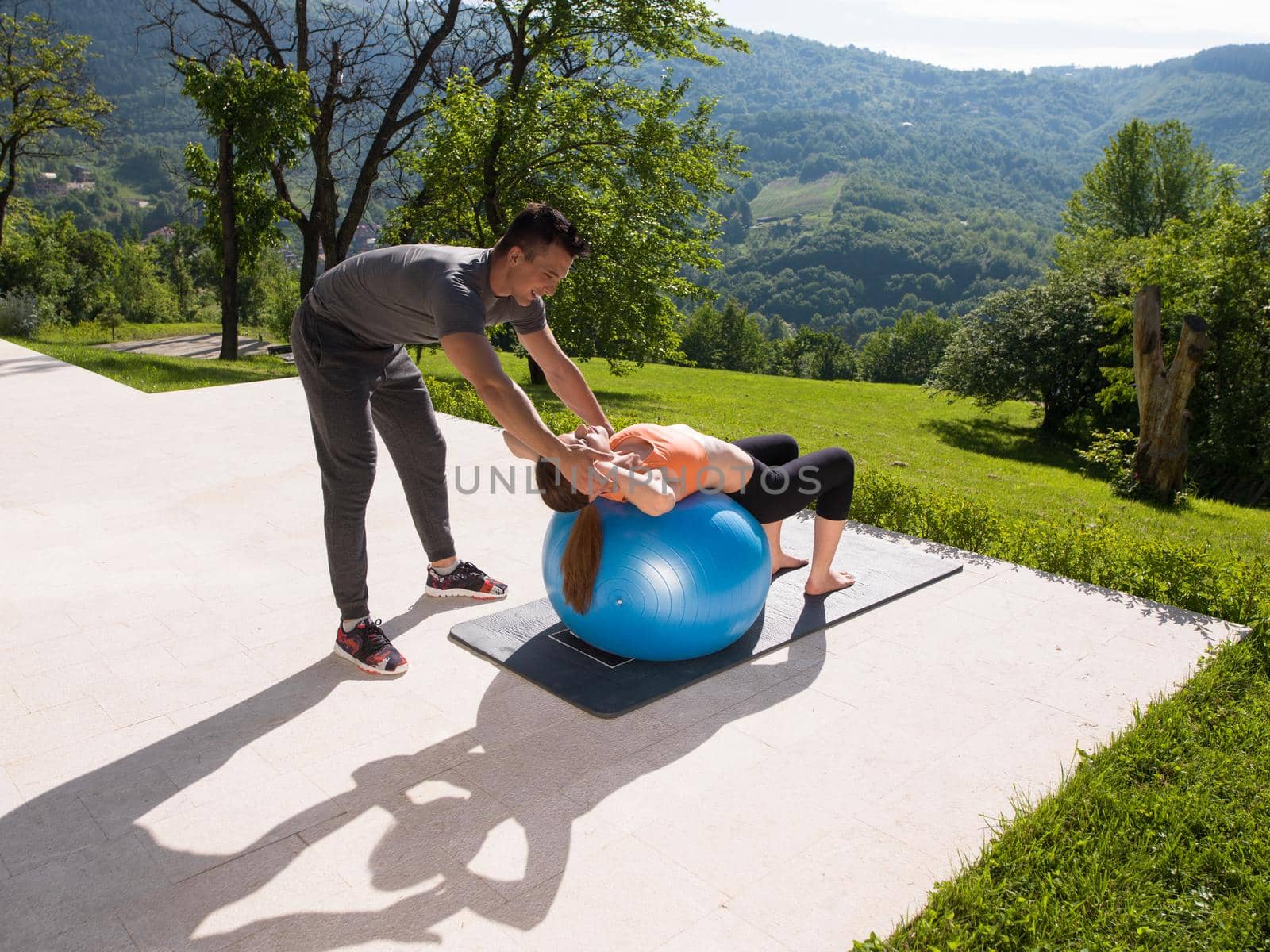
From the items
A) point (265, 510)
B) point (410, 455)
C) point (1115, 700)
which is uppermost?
point (410, 455)

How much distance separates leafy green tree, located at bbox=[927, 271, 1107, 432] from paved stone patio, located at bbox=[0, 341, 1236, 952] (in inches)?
571

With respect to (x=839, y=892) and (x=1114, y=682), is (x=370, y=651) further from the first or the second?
(x=1114, y=682)

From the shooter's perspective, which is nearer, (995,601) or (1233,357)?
(995,601)

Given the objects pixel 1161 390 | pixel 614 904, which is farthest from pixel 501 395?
pixel 1161 390

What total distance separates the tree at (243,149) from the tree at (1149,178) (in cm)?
3731

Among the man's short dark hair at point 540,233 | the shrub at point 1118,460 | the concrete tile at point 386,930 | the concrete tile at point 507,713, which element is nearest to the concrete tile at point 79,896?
the concrete tile at point 386,930

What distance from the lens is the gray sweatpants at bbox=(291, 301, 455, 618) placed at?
387 centimetres

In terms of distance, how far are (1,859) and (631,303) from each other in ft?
54.1

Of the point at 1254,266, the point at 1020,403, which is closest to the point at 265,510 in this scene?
the point at 1254,266

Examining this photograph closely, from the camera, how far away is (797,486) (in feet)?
14.3

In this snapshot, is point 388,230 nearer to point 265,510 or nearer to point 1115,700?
point 265,510

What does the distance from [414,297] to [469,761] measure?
181cm

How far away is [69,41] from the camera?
24938mm

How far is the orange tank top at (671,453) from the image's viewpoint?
12.4ft
